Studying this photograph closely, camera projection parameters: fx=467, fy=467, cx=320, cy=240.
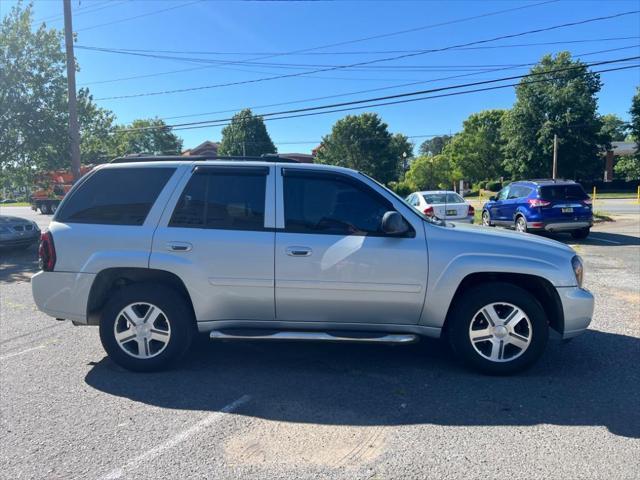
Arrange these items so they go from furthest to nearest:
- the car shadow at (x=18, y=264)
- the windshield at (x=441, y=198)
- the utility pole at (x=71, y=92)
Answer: the windshield at (x=441, y=198) < the utility pole at (x=71, y=92) < the car shadow at (x=18, y=264)

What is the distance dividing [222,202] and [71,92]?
41.2 feet

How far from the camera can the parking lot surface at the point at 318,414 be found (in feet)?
9.59

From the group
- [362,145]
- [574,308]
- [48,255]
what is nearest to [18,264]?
[48,255]

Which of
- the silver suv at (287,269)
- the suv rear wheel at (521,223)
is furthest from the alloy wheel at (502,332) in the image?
the suv rear wheel at (521,223)

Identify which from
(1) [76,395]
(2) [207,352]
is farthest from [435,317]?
(1) [76,395]

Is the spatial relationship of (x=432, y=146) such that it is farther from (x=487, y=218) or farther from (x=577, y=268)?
→ (x=577, y=268)

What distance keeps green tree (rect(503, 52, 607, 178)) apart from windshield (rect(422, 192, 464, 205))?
130ft

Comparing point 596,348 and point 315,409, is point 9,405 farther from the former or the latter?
point 596,348

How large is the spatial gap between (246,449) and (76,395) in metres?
1.78

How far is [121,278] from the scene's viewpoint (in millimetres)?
4453

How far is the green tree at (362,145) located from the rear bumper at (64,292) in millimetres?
59974

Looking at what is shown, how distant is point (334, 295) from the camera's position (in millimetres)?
4168

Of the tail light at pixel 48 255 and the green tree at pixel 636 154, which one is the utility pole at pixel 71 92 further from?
the green tree at pixel 636 154

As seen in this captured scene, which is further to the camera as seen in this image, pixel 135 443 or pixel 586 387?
pixel 586 387
